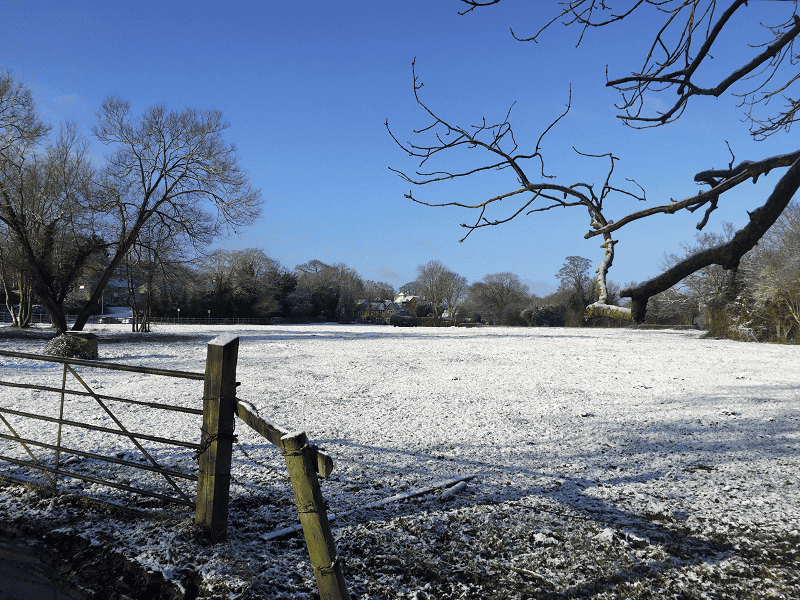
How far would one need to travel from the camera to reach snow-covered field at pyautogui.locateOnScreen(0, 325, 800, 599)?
10.4 feet

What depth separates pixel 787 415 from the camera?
8.41m

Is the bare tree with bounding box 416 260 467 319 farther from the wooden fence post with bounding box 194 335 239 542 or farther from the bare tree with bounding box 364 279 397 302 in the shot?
the wooden fence post with bounding box 194 335 239 542

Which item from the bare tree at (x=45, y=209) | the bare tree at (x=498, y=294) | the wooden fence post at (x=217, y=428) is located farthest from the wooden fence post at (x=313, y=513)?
the bare tree at (x=498, y=294)

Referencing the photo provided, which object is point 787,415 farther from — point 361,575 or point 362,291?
point 362,291

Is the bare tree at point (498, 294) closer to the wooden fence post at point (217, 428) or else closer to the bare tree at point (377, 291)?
the bare tree at point (377, 291)

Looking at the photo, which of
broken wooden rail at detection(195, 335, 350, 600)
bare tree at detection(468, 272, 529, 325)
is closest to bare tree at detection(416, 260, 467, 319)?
bare tree at detection(468, 272, 529, 325)

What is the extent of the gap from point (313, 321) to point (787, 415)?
45.4m

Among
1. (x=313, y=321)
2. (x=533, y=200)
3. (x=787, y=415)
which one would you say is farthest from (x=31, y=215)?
(x=313, y=321)

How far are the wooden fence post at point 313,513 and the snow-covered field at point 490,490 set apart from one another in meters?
0.68

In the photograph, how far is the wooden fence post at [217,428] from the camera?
3133 mm

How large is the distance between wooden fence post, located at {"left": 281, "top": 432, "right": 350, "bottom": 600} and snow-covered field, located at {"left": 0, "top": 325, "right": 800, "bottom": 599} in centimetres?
68

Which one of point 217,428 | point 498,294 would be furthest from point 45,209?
point 498,294

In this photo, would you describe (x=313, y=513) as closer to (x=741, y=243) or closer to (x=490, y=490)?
(x=741, y=243)

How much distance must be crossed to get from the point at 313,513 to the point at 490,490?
9.49ft
